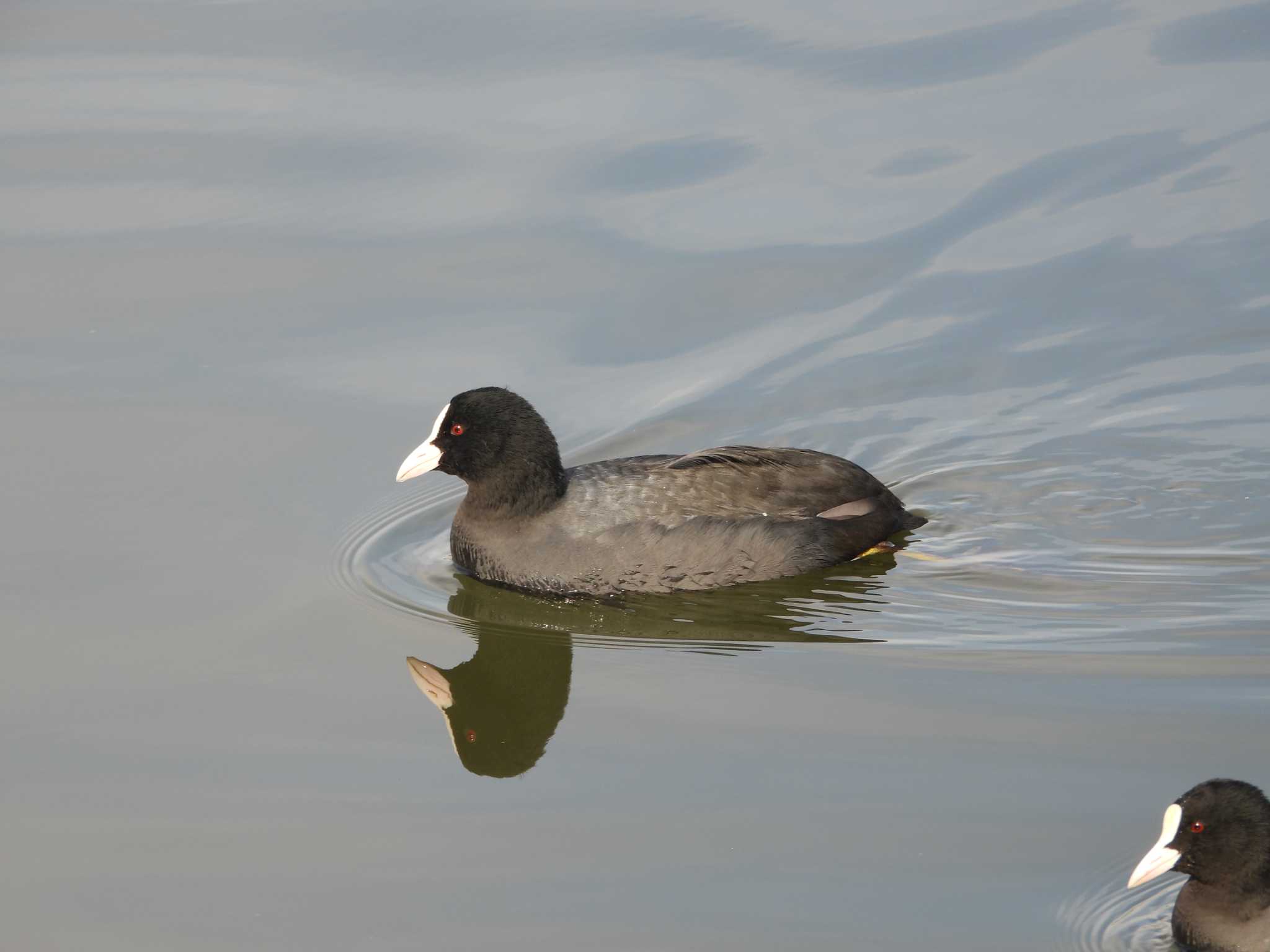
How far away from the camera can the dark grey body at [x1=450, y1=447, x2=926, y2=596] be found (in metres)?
8.66

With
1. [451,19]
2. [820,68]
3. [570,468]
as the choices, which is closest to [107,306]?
[570,468]

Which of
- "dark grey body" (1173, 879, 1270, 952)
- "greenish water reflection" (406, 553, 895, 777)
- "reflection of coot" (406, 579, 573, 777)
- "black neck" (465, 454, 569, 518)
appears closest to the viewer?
"dark grey body" (1173, 879, 1270, 952)

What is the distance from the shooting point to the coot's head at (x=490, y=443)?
8.80m

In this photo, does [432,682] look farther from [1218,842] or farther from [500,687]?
[1218,842]

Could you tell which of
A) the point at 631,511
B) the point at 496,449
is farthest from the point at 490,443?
the point at 631,511

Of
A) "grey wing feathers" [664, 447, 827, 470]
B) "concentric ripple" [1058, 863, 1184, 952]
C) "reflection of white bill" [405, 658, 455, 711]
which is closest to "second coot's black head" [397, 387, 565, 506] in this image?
"grey wing feathers" [664, 447, 827, 470]

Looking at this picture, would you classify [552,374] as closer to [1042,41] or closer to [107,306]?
[107,306]

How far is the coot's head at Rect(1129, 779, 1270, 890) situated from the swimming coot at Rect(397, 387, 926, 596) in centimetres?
328

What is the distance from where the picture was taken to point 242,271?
449 inches

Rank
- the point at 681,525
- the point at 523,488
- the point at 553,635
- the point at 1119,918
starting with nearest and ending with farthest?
the point at 1119,918 → the point at 553,635 → the point at 681,525 → the point at 523,488

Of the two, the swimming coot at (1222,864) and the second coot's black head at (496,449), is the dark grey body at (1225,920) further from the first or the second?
the second coot's black head at (496,449)

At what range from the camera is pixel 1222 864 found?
221 inches

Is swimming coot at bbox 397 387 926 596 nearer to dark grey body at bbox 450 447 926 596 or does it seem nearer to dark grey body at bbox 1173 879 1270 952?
dark grey body at bbox 450 447 926 596

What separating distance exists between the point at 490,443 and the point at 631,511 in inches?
28.6
